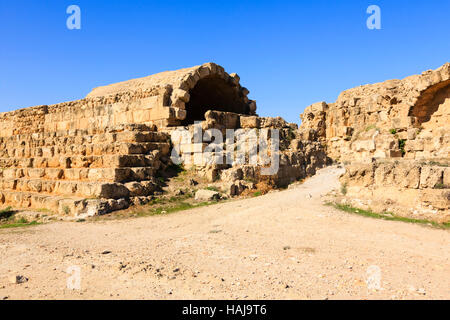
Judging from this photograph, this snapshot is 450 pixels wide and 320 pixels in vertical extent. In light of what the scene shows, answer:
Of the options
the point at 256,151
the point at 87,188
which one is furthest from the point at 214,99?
the point at 87,188

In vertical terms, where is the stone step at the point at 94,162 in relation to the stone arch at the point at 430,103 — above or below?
below

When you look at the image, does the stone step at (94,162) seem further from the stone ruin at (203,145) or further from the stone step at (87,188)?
the stone step at (87,188)

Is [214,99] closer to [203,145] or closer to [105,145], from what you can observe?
[203,145]

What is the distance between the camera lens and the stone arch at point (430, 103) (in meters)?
11.4

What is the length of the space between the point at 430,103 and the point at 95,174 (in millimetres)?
11872

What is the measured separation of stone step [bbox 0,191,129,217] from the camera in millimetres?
6883

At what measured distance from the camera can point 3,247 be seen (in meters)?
4.76

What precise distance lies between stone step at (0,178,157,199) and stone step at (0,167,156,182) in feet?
0.82

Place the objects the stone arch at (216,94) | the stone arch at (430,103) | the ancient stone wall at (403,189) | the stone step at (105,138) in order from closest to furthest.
Answer: 1. the ancient stone wall at (403,189)
2. the stone step at (105,138)
3. the stone arch at (430,103)
4. the stone arch at (216,94)

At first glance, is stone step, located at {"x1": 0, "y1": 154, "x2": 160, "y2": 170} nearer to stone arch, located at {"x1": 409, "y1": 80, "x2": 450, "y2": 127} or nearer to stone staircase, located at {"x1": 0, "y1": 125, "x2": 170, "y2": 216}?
stone staircase, located at {"x1": 0, "y1": 125, "x2": 170, "y2": 216}

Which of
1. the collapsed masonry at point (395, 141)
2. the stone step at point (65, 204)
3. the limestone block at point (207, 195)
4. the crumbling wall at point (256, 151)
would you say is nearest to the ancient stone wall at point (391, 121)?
the collapsed masonry at point (395, 141)

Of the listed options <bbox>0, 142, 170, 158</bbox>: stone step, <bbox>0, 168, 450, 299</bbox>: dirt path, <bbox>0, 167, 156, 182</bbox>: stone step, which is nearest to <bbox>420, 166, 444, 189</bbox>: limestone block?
<bbox>0, 168, 450, 299</bbox>: dirt path

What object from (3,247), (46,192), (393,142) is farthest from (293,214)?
(393,142)
